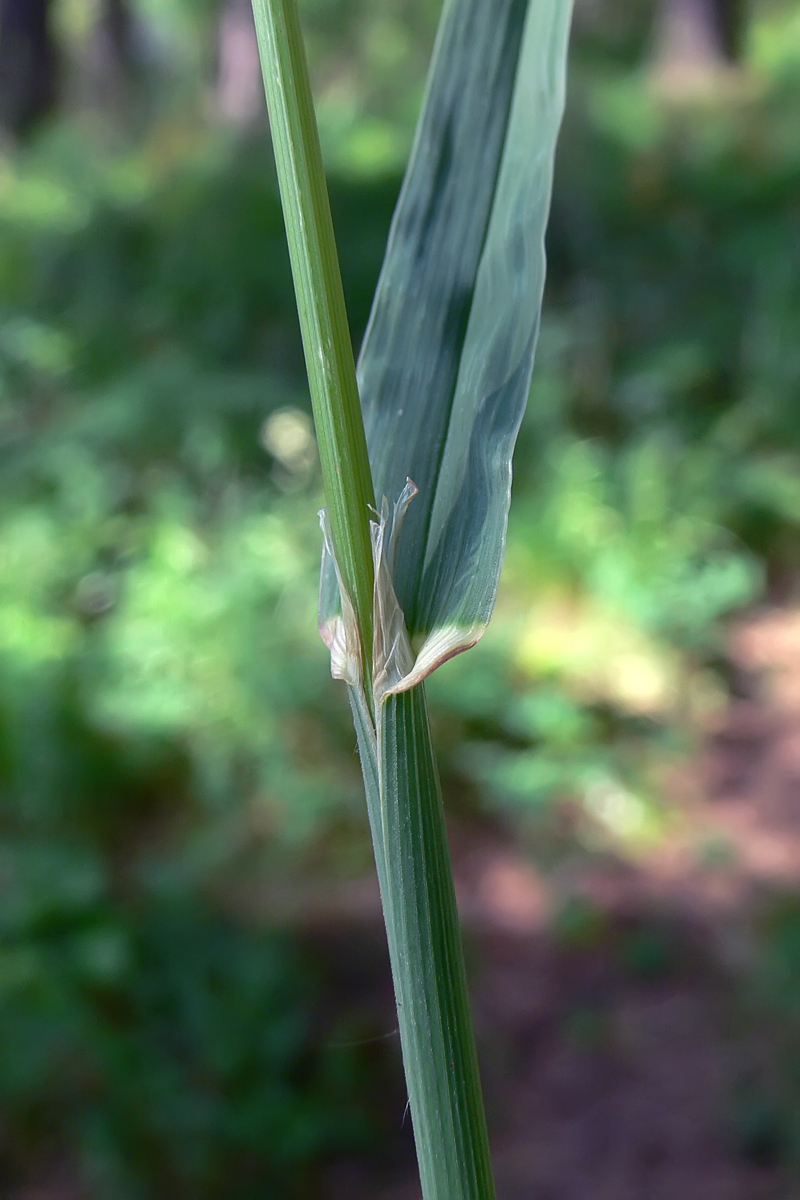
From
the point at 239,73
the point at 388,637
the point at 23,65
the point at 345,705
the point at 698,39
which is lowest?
the point at 388,637

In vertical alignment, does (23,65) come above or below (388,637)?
above

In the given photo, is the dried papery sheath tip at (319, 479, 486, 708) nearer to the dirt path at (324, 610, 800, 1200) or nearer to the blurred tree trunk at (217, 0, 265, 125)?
the dirt path at (324, 610, 800, 1200)

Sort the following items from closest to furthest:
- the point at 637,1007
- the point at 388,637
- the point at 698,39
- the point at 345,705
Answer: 1. the point at 388,637
2. the point at 637,1007
3. the point at 345,705
4. the point at 698,39

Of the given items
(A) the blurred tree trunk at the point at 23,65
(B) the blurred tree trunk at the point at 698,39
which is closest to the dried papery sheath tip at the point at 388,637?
(B) the blurred tree trunk at the point at 698,39

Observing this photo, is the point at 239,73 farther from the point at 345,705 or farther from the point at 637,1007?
the point at 637,1007

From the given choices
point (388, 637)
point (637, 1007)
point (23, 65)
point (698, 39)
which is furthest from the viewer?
point (23, 65)

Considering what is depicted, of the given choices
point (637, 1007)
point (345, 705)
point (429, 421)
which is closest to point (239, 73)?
point (345, 705)
